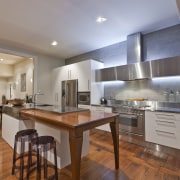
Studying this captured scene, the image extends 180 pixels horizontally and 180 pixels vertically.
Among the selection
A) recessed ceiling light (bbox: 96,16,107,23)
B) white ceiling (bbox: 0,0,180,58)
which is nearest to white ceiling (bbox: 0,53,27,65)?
white ceiling (bbox: 0,0,180,58)

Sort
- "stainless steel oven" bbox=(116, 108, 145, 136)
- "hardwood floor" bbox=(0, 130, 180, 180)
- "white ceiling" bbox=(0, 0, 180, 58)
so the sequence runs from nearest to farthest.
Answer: "hardwood floor" bbox=(0, 130, 180, 180) < "white ceiling" bbox=(0, 0, 180, 58) < "stainless steel oven" bbox=(116, 108, 145, 136)

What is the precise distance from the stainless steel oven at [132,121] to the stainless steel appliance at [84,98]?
3.44 feet

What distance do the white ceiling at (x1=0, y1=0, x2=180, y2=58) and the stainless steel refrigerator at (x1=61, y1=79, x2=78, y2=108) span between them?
1.35 meters

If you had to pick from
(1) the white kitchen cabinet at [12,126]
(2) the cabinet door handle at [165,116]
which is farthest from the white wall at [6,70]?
(2) the cabinet door handle at [165,116]

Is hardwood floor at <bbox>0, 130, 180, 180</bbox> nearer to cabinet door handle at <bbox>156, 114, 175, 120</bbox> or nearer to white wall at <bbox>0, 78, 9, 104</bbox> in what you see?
cabinet door handle at <bbox>156, 114, 175, 120</bbox>

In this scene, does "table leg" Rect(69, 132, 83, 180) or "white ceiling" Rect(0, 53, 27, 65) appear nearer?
"table leg" Rect(69, 132, 83, 180)

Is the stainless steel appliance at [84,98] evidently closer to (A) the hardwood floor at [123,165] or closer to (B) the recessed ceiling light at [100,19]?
(A) the hardwood floor at [123,165]

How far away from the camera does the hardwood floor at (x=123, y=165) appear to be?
180 cm

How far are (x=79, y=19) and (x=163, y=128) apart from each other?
8.88 feet

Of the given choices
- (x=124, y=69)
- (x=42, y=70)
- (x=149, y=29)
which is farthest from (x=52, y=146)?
(x=42, y=70)

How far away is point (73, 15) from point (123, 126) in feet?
8.64

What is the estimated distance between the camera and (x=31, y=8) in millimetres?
2291

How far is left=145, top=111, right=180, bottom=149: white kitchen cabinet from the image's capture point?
233 centimetres

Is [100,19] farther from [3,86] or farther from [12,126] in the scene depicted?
[3,86]
